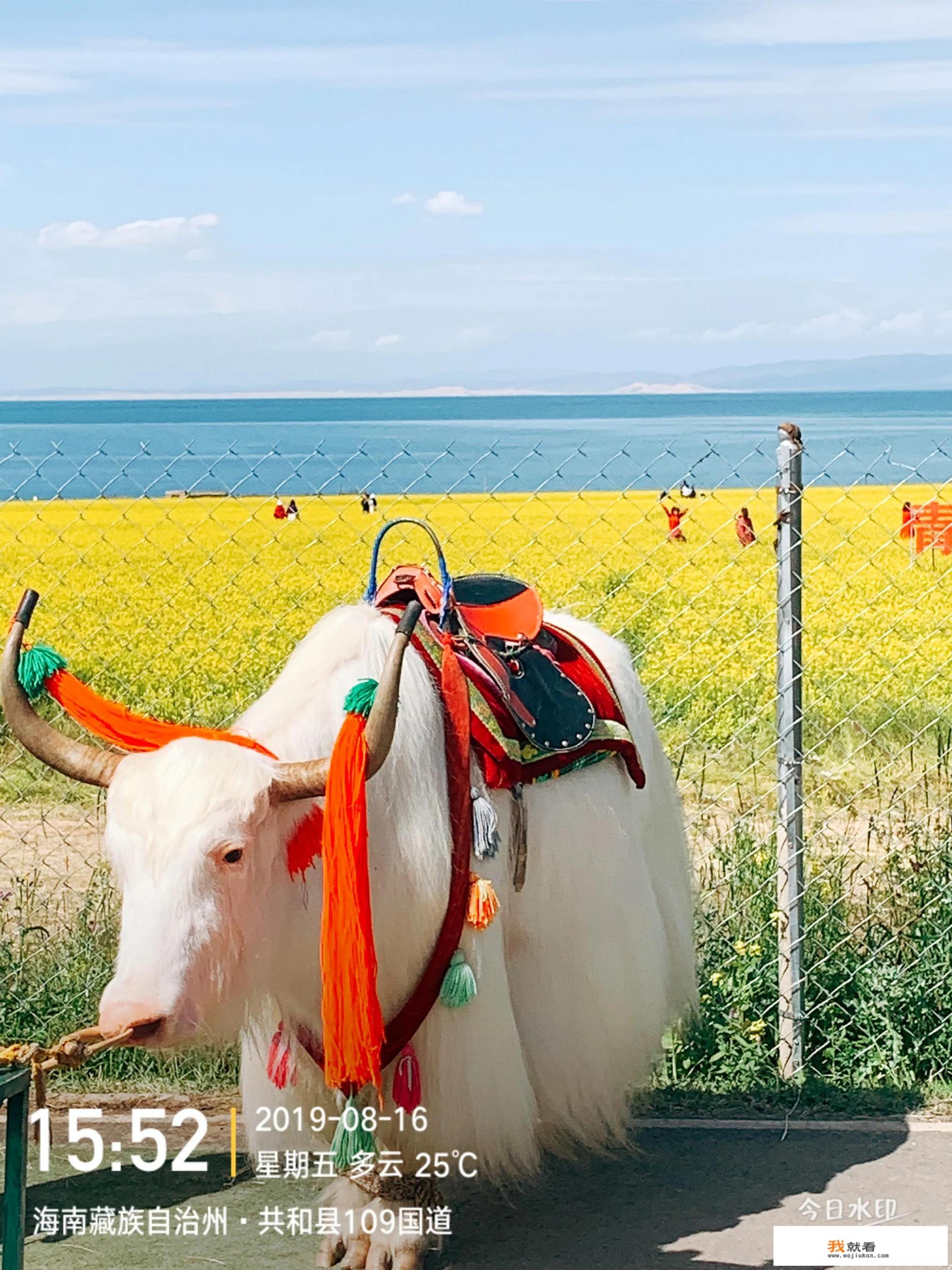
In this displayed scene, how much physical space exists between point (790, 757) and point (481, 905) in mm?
1351

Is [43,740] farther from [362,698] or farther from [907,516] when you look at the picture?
[907,516]

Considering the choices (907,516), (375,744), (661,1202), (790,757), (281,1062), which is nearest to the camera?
(375,744)

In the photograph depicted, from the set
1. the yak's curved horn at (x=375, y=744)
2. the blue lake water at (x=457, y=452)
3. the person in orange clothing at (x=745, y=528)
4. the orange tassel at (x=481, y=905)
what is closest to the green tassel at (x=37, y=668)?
the yak's curved horn at (x=375, y=744)

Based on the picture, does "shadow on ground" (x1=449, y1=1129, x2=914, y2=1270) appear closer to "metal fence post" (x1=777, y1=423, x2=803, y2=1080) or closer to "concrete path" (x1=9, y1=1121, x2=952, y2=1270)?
"concrete path" (x1=9, y1=1121, x2=952, y2=1270)

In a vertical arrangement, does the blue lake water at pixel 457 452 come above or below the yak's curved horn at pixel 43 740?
above

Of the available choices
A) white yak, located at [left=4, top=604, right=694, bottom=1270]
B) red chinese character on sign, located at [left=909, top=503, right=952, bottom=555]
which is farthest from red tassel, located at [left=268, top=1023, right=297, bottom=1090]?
red chinese character on sign, located at [left=909, top=503, right=952, bottom=555]

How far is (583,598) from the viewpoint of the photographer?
444 inches

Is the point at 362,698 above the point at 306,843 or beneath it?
above

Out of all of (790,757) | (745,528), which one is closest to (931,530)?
(745,528)

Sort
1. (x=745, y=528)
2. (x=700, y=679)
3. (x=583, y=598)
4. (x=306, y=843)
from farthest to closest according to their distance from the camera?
(x=583, y=598)
(x=700, y=679)
(x=745, y=528)
(x=306, y=843)

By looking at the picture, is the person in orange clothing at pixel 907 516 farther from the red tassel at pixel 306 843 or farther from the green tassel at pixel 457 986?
the red tassel at pixel 306 843

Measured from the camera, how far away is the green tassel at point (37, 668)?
10.6 feet

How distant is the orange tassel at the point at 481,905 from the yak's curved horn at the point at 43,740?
788 mm

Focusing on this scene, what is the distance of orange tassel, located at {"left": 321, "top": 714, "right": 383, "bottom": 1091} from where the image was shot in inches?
117
